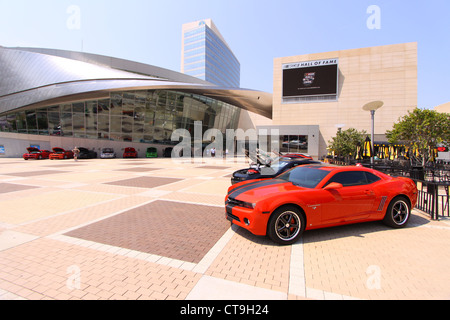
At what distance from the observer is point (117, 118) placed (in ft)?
118

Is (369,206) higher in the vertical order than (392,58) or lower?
lower

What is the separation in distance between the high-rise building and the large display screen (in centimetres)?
7367

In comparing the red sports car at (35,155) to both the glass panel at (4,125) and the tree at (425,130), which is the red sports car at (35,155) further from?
the tree at (425,130)

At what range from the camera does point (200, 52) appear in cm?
10381

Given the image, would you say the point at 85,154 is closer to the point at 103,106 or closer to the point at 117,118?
the point at 117,118

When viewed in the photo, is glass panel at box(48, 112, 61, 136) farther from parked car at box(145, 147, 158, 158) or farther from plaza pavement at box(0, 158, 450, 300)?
plaza pavement at box(0, 158, 450, 300)

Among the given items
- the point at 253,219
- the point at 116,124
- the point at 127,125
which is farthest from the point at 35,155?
the point at 253,219

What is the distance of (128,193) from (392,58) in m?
39.7

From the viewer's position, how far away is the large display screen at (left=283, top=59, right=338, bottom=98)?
33531mm

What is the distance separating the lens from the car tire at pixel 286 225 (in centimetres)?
403

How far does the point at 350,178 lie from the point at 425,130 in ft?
45.0

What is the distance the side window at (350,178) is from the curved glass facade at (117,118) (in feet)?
119
